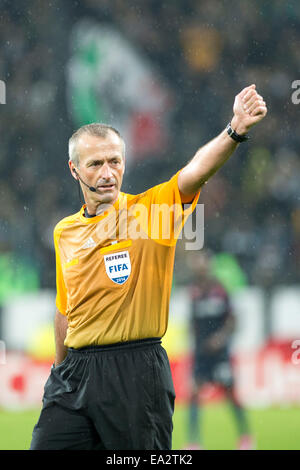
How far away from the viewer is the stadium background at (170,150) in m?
8.22

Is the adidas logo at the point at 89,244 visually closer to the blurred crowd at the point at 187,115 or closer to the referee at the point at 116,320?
the referee at the point at 116,320

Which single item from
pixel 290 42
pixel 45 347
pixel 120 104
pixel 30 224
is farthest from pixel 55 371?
pixel 290 42

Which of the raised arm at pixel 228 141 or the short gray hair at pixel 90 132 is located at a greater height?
the short gray hair at pixel 90 132

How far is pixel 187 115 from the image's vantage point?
11.6m

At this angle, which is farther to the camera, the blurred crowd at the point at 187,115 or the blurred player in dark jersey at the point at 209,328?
the blurred crowd at the point at 187,115

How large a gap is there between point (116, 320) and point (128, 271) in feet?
0.66

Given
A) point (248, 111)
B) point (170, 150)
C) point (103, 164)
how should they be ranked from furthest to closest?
point (170, 150)
point (103, 164)
point (248, 111)

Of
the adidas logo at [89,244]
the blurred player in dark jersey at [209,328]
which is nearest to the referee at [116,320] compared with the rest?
the adidas logo at [89,244]

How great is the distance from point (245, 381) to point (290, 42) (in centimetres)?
620

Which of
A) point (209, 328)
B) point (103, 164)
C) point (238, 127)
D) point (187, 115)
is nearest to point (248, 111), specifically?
point (238, 127)

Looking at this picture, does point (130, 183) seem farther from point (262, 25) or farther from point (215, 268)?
point (262, 25)

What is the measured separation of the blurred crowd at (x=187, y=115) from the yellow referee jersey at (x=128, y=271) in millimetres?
6093

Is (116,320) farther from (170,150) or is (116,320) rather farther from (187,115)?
(187,115)

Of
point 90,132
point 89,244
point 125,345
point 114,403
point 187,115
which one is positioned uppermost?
point 187,115
